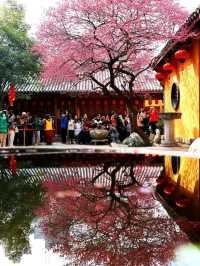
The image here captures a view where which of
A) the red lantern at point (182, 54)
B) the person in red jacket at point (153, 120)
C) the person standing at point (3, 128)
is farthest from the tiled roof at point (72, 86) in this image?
the red lantern at point (182, 54)

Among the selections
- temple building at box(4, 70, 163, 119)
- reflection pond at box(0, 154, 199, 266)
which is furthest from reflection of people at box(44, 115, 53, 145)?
reflection pond at box(0, 154, 199, 266)

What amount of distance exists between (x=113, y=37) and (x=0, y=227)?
52.2 ft

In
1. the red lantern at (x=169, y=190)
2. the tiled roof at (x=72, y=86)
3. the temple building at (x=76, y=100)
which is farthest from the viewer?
the temple building at (x=76, y=100)

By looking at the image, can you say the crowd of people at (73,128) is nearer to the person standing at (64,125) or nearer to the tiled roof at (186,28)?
the person standing at (64,125)

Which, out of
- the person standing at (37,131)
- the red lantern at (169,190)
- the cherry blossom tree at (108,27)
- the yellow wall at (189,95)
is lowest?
the red lantern at (169,190)

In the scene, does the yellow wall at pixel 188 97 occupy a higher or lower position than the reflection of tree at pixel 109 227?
higher

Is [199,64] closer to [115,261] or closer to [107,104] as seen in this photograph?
[115,261]

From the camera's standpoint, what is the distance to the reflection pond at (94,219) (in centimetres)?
436

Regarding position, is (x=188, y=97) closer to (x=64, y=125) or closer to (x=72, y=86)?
(x=64, y=125)

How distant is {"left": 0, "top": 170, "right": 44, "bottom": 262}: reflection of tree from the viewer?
468 centimetres

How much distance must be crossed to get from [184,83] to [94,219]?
14864 millimetres

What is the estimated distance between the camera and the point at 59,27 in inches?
838

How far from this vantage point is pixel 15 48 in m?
29.6

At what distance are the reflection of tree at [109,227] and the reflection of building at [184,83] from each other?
3653mm
